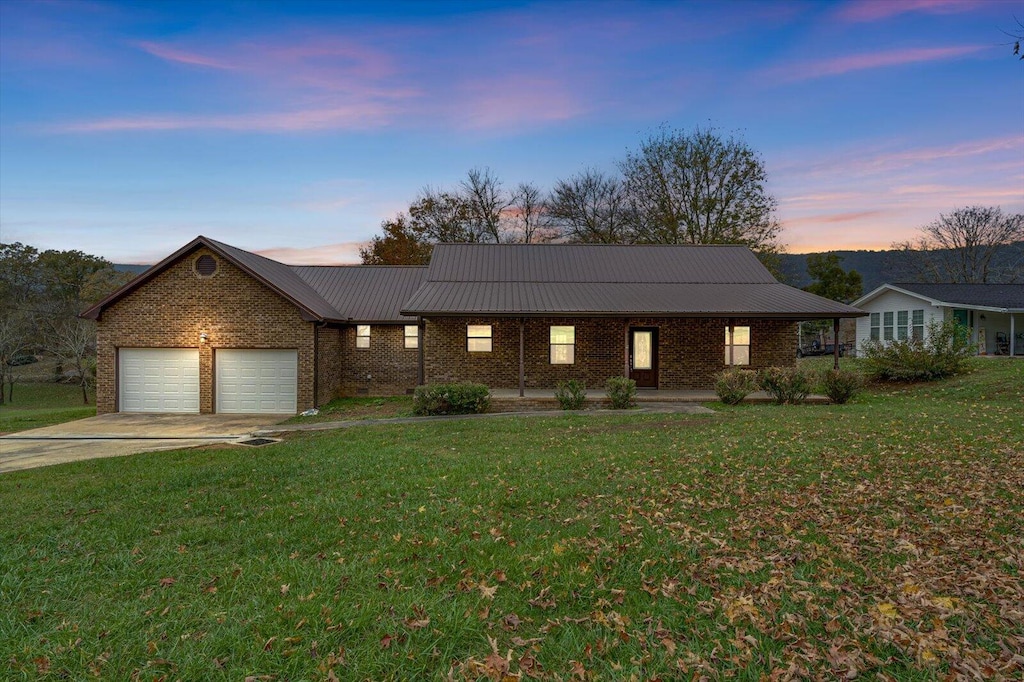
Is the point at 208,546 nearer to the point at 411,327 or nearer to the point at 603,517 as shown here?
the point at 603,517

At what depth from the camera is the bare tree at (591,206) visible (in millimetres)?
35969

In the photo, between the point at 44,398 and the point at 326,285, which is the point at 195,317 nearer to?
the point at 326,285

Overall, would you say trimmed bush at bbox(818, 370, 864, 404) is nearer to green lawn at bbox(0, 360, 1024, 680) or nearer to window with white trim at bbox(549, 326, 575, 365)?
green lawn at bbox(0, 360, 1024, 680)

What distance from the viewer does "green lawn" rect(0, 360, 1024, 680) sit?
3.07 meters

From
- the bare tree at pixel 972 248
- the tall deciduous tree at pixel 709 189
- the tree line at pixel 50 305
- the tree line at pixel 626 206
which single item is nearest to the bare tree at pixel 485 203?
the tree line at pixel 626 206

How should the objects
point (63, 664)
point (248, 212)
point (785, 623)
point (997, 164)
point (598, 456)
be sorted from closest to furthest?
point (63, 664)
point (785, 623)
point (598, 456)
point (997, 164)
point (248, 212)

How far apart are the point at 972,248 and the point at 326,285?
5103cm

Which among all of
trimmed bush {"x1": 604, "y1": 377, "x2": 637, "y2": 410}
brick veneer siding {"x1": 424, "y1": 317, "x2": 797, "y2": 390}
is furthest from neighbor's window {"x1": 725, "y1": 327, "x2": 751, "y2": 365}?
trimmed bush {"x1": 604, "y1": 377, "x2": 637, "y2": 410}

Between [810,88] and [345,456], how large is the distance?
18759 mm

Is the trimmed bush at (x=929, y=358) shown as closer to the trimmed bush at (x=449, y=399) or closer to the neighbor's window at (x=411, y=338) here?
the trimmed bush at (x=449, y=399)

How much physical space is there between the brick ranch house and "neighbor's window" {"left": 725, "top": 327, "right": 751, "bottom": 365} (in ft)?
0.12

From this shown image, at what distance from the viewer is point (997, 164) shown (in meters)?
17.0

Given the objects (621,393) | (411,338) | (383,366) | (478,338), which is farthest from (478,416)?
(383,366)

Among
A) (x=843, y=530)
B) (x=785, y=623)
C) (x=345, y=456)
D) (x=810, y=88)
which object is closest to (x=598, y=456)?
(x=843, y=530)
